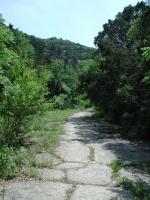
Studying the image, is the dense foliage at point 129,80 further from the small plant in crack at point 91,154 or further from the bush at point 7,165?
the bush at point 7,165

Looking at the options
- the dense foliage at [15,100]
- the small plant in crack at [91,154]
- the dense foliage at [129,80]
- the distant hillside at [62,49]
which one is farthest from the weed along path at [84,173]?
the distant hillside at [62,49]

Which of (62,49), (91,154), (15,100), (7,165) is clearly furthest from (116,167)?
(62,49)

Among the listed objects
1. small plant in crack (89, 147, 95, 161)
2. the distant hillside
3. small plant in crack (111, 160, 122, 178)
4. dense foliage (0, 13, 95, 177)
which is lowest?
small plant in crack (111, 160, 122, 178)

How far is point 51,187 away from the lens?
7.43 m

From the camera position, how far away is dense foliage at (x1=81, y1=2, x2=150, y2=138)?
14.3m

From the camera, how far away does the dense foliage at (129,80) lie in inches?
564

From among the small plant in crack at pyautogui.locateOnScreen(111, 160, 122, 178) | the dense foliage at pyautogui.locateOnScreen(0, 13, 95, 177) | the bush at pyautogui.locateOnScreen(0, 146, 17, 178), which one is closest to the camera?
the bush at pyautogui.locateOnScreen(0, 146, 17, 178)

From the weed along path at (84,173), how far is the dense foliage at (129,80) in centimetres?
194

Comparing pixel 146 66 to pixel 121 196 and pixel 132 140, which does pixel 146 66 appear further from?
pixel 121 196

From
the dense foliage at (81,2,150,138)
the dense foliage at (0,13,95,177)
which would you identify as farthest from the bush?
the dense foliage at (81,2,150,138)

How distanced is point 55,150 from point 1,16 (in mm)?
4276

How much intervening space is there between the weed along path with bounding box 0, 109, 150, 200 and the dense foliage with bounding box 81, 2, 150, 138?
1.94 metres

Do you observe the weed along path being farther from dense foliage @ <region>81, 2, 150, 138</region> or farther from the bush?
dense foliage @ <region>81, 2, 150, 138</region>

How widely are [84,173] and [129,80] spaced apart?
767 cm
